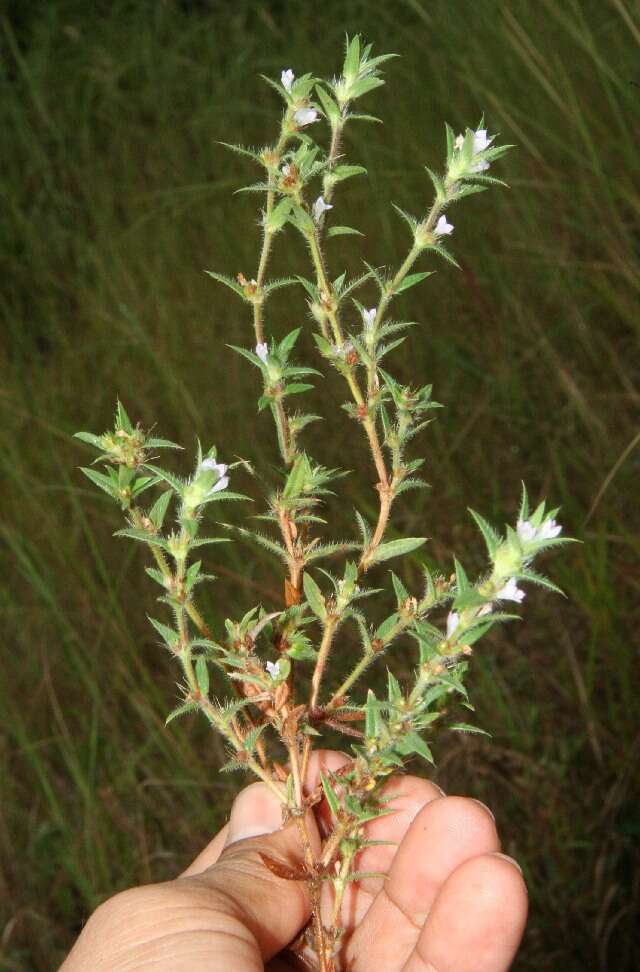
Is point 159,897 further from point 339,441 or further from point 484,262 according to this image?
point 484,262

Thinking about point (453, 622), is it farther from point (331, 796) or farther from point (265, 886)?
point (265, 886)

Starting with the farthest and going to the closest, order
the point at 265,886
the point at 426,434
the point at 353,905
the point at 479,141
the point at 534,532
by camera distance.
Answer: the point at 426,434, the point at 353,905, the point at 265,886, the point at 479,141, the point at 534,532

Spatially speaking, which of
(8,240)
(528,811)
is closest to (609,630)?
(528,811)

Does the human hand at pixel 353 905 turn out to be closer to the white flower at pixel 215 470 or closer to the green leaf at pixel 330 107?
the white flower at pixel 215 470

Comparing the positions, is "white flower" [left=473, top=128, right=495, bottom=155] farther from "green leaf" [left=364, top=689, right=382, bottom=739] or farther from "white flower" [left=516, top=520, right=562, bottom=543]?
"green leaf" [left=364, top=689, right=382, bottom=739]

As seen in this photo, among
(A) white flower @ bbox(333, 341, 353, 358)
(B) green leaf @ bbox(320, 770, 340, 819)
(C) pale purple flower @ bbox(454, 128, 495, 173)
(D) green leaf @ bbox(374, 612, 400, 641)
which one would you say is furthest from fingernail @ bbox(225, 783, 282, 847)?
(C) pale purple flower @ bbox(454, 128, 495, 173)

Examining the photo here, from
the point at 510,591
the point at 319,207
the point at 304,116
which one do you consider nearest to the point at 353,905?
the point at 510,591
